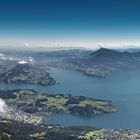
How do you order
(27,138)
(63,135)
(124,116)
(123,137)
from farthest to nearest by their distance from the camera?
1. (124,116)
2. (123,137)
3. (63,135)
4. (27,138)

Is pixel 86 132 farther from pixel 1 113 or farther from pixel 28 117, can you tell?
pixel 1 113

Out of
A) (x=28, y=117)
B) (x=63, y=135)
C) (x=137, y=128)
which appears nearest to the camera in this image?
(x=63, y=135)

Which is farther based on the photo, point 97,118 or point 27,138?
point 97,118

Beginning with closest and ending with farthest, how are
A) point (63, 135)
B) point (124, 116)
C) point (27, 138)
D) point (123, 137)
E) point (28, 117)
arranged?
point (27, 138) → point (63, 135) → point (123, 137) → point (28, 117) → point (124, 116)

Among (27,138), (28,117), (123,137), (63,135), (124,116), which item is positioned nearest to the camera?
(27,138)

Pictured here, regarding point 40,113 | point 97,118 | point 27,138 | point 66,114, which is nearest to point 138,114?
point 97,118

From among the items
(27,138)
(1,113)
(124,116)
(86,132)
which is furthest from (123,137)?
(1,113)

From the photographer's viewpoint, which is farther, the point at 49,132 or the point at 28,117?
the point at 28,117

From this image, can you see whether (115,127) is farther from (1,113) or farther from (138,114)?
(1,113)
